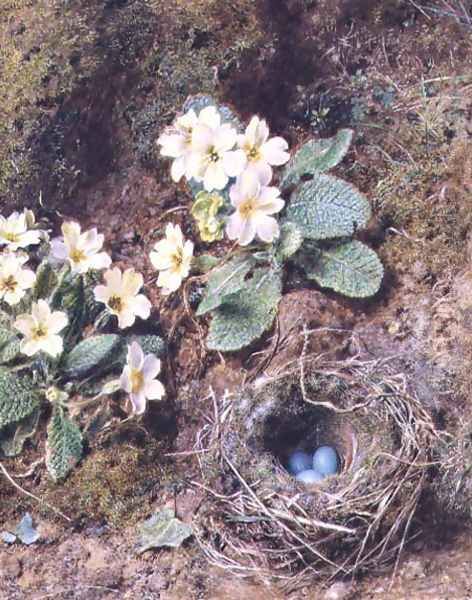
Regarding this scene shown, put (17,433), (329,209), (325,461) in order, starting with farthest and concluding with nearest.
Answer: (329,209), (17,433), (325,461)

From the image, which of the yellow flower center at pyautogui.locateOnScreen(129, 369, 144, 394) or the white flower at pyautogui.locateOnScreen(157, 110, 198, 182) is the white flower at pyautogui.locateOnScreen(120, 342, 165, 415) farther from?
Answer: the white flower at pyautogui.locateOnScreen(157, 110, 198, 182)

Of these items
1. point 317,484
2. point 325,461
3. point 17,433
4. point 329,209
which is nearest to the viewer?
point 317,484

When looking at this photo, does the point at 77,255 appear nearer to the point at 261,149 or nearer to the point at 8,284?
the point at 8,284

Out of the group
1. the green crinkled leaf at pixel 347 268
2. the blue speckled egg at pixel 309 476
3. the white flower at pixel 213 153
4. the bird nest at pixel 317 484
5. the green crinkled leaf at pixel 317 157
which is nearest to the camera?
the bird nest at pixel 317 484

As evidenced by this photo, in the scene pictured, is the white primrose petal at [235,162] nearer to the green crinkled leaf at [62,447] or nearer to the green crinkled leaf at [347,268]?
the green crinkled leaf at [347,268]

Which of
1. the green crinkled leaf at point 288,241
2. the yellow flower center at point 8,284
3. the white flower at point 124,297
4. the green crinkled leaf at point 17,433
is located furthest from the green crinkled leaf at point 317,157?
the green crinkled leaf at point 17,433

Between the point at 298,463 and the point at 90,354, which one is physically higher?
the point at 90,354

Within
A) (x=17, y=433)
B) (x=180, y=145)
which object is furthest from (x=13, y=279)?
(x=180, y=145)

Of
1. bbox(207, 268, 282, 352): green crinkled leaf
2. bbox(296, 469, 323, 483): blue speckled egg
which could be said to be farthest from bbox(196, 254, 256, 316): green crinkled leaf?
bbox(296, 469, 323, 483): blue speckled egg
